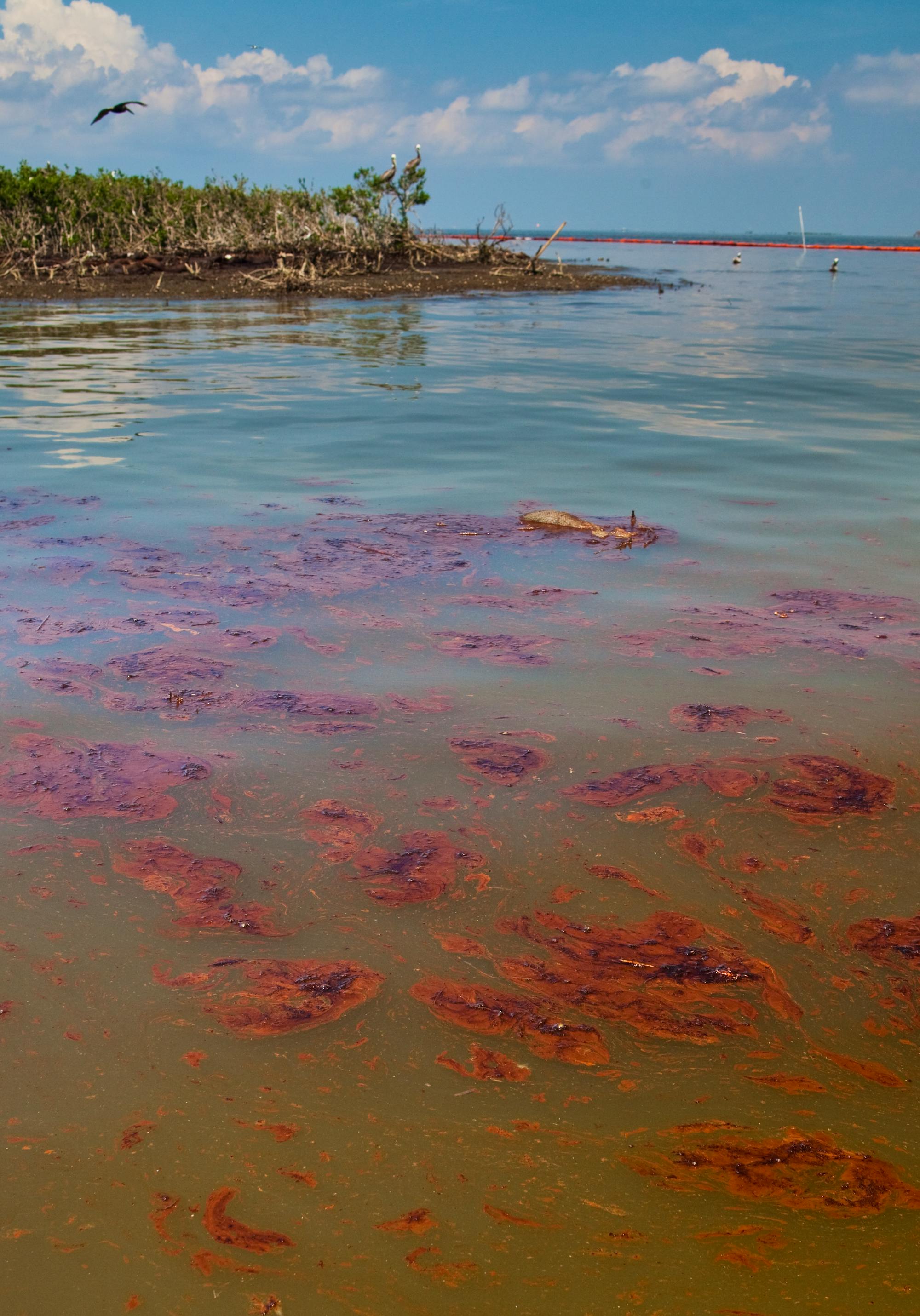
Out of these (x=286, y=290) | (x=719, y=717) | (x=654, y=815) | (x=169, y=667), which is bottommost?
(x=654, y=815)

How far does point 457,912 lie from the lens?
2.35 m

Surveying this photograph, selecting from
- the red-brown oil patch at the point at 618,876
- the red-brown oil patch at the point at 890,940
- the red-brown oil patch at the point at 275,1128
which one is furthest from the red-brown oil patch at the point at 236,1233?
the red-brown oil patch at the point at 890,940

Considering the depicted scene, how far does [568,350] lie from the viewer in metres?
15.4

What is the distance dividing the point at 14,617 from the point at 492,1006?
2.93 m

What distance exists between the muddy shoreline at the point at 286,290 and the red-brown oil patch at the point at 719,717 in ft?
74.7

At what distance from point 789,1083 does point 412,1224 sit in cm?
77

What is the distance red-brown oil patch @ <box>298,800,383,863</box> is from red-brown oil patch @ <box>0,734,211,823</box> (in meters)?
0.40

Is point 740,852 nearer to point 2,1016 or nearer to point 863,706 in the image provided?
point 863,706

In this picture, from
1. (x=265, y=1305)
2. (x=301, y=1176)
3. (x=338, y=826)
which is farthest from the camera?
(x=338, y=826)

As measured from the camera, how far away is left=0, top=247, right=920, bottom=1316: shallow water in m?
1.55

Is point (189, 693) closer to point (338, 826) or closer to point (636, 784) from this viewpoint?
point (338, 826)

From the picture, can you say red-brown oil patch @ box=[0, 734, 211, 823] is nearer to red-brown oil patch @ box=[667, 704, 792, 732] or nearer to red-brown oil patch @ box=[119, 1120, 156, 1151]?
red-brown oil patch @ box=[119, 1120, 156, 1151]

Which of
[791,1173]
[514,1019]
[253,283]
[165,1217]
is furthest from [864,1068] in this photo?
[253,283]

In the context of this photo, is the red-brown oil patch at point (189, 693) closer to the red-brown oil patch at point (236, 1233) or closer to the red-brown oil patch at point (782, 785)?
the red-brown oil patch at point (782, 785)
